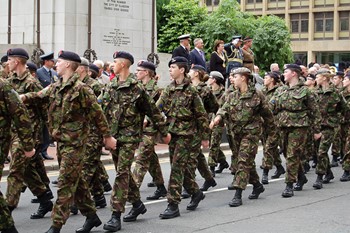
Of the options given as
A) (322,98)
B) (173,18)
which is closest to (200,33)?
(173,18)

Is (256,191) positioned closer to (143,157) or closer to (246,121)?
(246,121)

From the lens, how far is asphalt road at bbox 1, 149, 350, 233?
9586 mm

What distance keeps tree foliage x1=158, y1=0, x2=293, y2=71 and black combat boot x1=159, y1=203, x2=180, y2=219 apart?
42104 millimetres

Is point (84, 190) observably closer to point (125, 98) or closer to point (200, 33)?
point (125, 98)

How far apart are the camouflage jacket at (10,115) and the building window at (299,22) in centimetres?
6574

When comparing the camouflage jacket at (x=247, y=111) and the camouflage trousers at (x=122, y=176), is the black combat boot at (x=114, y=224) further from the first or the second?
the camouflage jacket at (x=247, y=111)

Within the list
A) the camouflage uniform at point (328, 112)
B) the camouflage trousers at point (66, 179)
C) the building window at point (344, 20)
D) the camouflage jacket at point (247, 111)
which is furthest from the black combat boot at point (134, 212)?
the building window at point (344, 20)

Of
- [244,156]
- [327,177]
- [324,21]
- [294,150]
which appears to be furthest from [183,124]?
[324,21]

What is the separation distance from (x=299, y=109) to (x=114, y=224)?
14.8ft

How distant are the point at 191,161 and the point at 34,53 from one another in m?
11.8

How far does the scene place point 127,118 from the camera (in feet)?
31.7

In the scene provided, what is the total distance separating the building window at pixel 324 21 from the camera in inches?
2785

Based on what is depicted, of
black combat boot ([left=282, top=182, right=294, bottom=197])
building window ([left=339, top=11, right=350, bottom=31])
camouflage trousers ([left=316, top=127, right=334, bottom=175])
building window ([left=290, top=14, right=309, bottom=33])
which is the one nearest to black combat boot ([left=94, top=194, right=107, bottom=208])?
black combat boot ([left=282, top=182, right=294, bottom=197])

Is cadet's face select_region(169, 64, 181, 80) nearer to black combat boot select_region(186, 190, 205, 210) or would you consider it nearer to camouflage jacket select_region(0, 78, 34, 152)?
black combat boot select_region(186, 190, 205, 210)
